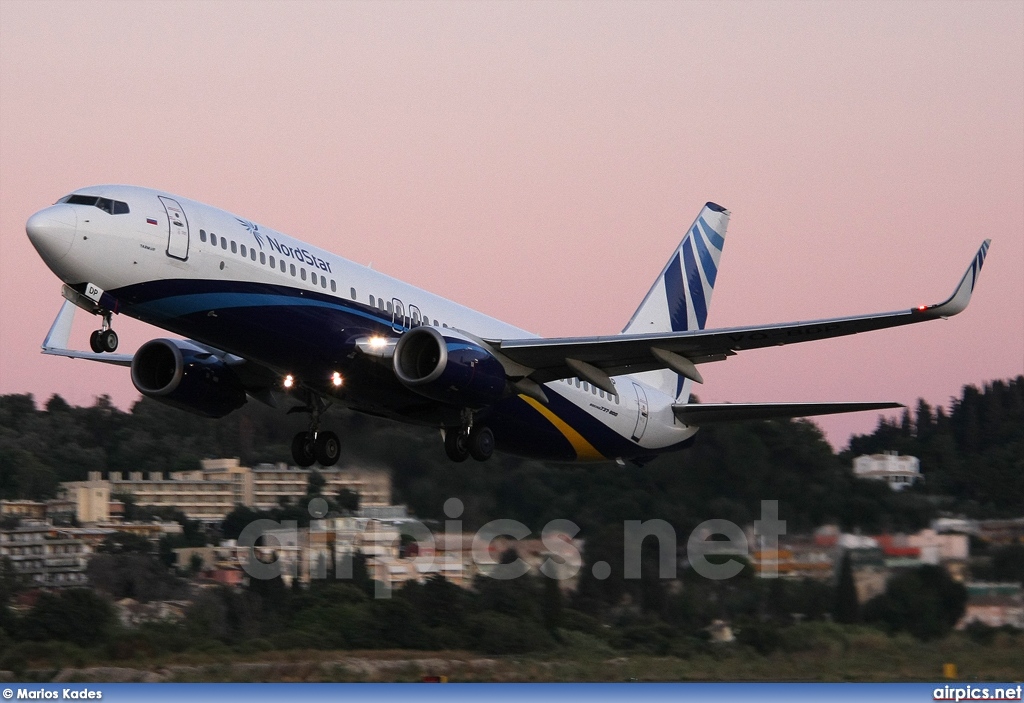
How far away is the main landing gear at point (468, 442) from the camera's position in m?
29.8

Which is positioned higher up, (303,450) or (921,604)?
(303,450)

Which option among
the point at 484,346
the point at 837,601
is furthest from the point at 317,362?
the point at 837,601

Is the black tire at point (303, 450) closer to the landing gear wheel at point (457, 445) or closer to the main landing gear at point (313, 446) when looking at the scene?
the main landing gear at point (313, 446)

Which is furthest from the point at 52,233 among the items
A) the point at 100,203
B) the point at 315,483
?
the point at 315,483

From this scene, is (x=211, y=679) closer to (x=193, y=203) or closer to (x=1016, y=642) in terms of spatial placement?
(x=193, y=203)

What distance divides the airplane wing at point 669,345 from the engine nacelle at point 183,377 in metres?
5.95

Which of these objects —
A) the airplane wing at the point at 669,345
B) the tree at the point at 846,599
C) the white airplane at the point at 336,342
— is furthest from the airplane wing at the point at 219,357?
the tree at the point at 846,599

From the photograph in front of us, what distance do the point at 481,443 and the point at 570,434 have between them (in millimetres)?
3736

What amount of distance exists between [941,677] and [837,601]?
115 inches

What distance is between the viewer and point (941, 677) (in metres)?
30.0

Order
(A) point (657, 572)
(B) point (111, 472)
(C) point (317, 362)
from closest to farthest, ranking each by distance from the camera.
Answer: (C) point (317, 362), (A) point (657, 572), (B) point (111, 472)

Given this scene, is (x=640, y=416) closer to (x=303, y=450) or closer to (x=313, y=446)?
(x=313, y=446)

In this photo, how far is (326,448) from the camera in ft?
106

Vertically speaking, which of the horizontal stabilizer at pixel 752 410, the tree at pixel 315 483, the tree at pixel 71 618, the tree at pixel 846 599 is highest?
the horizontal stabilizer at pixel 752 410
